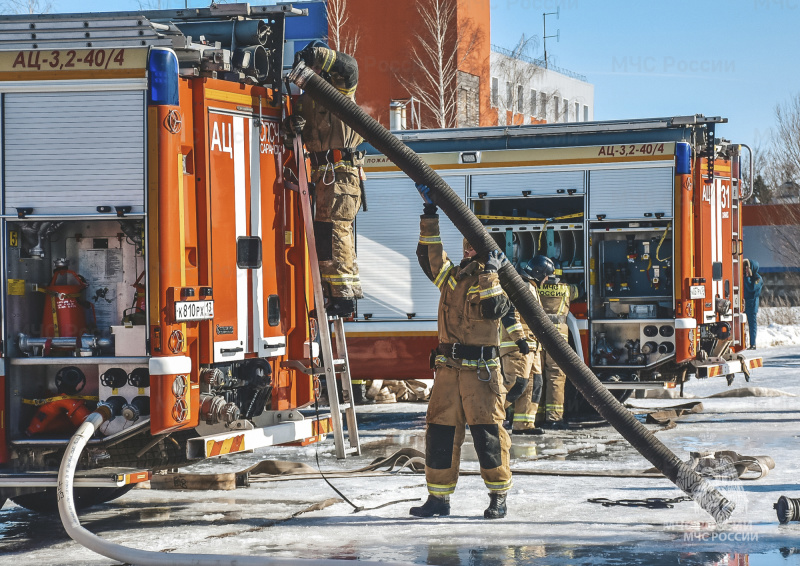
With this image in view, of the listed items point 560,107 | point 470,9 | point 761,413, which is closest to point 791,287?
point 560,107

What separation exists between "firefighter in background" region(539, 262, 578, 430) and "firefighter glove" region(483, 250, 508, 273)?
430 centimetres

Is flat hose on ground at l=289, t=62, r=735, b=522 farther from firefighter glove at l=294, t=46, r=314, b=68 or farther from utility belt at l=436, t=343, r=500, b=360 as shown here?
utility belt at l=436, t=343, r=500, b=360

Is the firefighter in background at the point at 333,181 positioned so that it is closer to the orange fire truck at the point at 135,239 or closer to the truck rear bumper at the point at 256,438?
the orange fire truck at the point at 135,239

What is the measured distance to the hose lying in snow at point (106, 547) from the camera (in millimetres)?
5617

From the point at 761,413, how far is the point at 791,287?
3381 cm

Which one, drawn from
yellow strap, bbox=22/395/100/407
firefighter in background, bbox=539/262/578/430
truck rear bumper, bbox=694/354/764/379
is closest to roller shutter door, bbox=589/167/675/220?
firefighter in background, bbox=539/262/578/430

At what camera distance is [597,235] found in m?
13.0

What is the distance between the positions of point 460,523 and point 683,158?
6.21 metres

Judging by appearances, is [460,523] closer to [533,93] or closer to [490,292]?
[490,292]

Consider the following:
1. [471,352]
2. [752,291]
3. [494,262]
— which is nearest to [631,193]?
[494,262]

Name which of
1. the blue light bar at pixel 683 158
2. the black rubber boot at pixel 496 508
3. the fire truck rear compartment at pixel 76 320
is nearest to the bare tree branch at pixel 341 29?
the blue light bar at pixel 683 158

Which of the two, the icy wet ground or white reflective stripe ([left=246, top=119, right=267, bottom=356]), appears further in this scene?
white reflective stripe ([left=246, top=119, right=267, bottom=356])

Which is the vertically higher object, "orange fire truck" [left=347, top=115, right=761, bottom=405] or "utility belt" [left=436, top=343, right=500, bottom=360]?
"orange fire truck" [left=347, top=115, right=761, bottom=405]

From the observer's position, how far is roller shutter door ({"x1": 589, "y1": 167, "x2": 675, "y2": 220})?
12180mm
